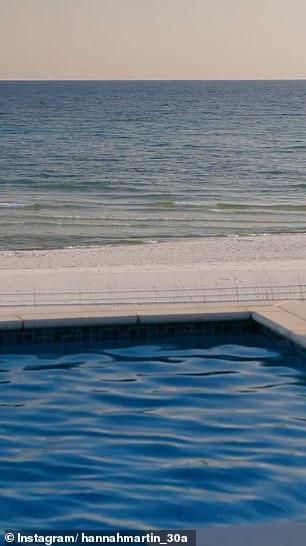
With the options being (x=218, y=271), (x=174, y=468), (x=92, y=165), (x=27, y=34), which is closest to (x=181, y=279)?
(x=218, y=271)

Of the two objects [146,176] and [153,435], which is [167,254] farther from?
[146,176]

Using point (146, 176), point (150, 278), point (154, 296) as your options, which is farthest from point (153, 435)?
point (146, 176)

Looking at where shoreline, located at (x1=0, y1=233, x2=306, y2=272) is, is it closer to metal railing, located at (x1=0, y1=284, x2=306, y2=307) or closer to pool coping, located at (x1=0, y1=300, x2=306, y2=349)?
metal railing, located at (x1=0, y1=284, x2=306, y2=307)

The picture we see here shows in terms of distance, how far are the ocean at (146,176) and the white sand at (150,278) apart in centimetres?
352

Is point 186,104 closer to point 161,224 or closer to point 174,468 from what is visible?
point 161,224

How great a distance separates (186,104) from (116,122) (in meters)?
23.8

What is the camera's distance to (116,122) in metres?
64.7

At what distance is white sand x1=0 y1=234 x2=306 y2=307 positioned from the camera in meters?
10.4

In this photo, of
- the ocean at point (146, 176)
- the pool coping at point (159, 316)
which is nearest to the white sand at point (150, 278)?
the pool coping at point (159, 316)

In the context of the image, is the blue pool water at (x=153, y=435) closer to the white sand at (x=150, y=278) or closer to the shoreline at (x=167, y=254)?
the white sand at (x=150, y=278)

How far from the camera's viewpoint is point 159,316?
360 inches

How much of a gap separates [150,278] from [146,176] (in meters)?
22.9

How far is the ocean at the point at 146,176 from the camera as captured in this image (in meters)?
21.8

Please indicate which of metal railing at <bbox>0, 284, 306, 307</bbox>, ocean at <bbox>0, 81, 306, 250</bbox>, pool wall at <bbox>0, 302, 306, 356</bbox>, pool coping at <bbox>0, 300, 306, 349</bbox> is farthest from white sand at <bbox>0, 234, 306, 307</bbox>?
ocean at <bbox>0, 81, 306, 250</bbox>
